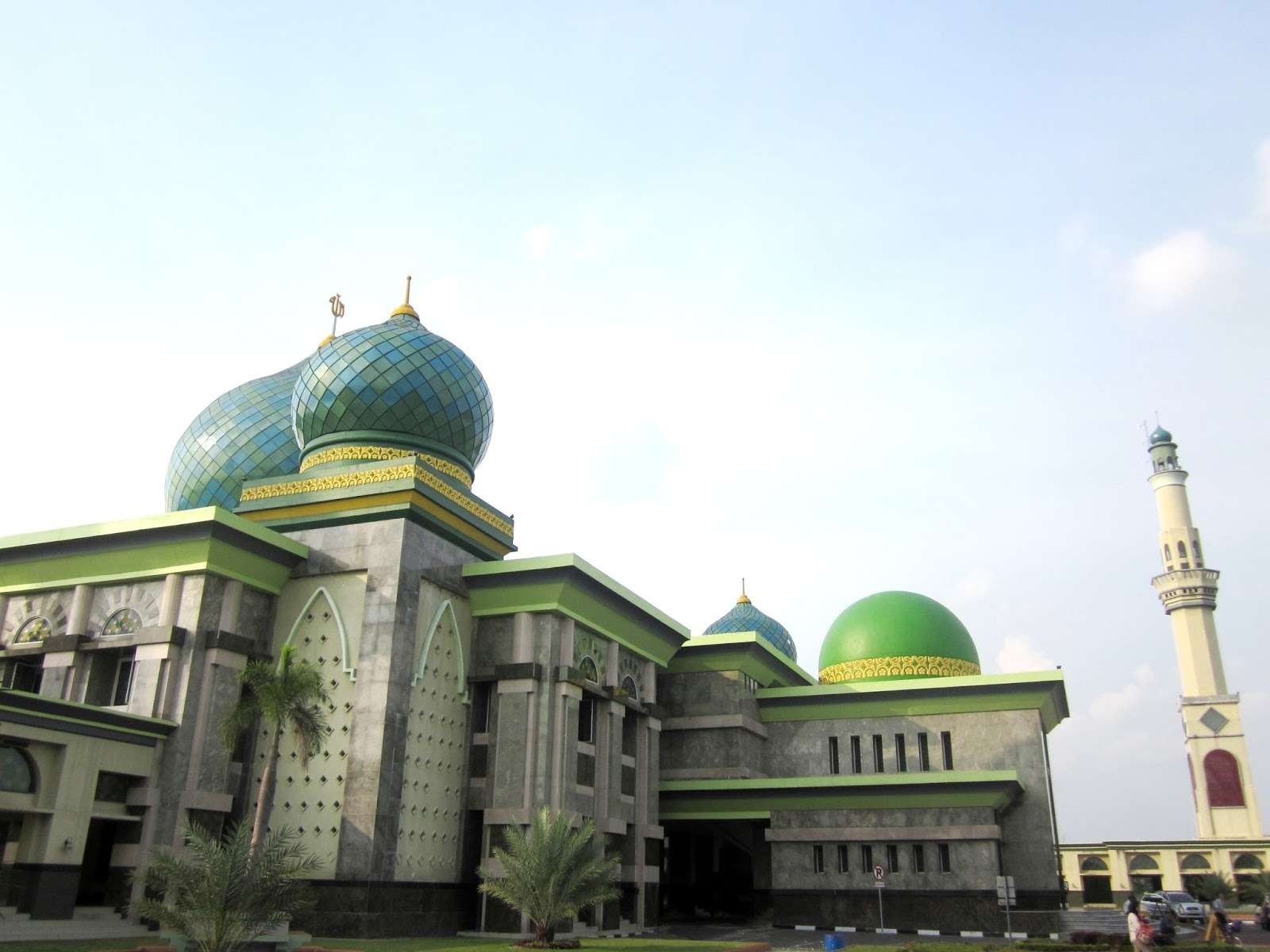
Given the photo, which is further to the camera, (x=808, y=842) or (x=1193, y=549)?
(x=1193, y=549)

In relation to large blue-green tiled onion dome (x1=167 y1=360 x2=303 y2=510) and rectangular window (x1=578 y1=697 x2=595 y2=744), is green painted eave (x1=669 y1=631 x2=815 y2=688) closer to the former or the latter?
rectangular window (x1=578 y1=697 x2=595 y2=744)

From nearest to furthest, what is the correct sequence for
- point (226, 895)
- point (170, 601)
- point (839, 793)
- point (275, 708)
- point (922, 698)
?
point (226, 895) < point (275, 708) < point (170, 601) < point (839, 793) < point (922, 698)

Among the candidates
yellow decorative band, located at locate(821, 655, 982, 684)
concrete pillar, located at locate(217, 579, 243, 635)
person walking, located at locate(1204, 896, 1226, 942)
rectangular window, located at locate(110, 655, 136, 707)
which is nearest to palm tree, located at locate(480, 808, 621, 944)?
concrete pillar, located at locate(217, 579, 243, 635)

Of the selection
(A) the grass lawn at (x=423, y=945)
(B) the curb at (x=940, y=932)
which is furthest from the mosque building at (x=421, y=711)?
(A) the grass lawn at (x=423, y=945)

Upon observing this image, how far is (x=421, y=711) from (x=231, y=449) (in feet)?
36.6

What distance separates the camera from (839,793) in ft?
96.3

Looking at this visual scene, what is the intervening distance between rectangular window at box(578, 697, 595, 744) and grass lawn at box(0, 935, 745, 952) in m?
5.84

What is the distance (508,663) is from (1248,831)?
53.4 m

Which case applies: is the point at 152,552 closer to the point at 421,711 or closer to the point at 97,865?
the point at 97,865

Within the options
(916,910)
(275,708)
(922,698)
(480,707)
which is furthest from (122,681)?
(922,698)

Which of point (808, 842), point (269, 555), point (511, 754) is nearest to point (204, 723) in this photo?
point (269, 555)

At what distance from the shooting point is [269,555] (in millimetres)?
24484

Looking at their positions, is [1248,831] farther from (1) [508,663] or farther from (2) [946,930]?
(1) [508,663]

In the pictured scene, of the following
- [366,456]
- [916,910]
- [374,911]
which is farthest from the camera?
[916,910]
